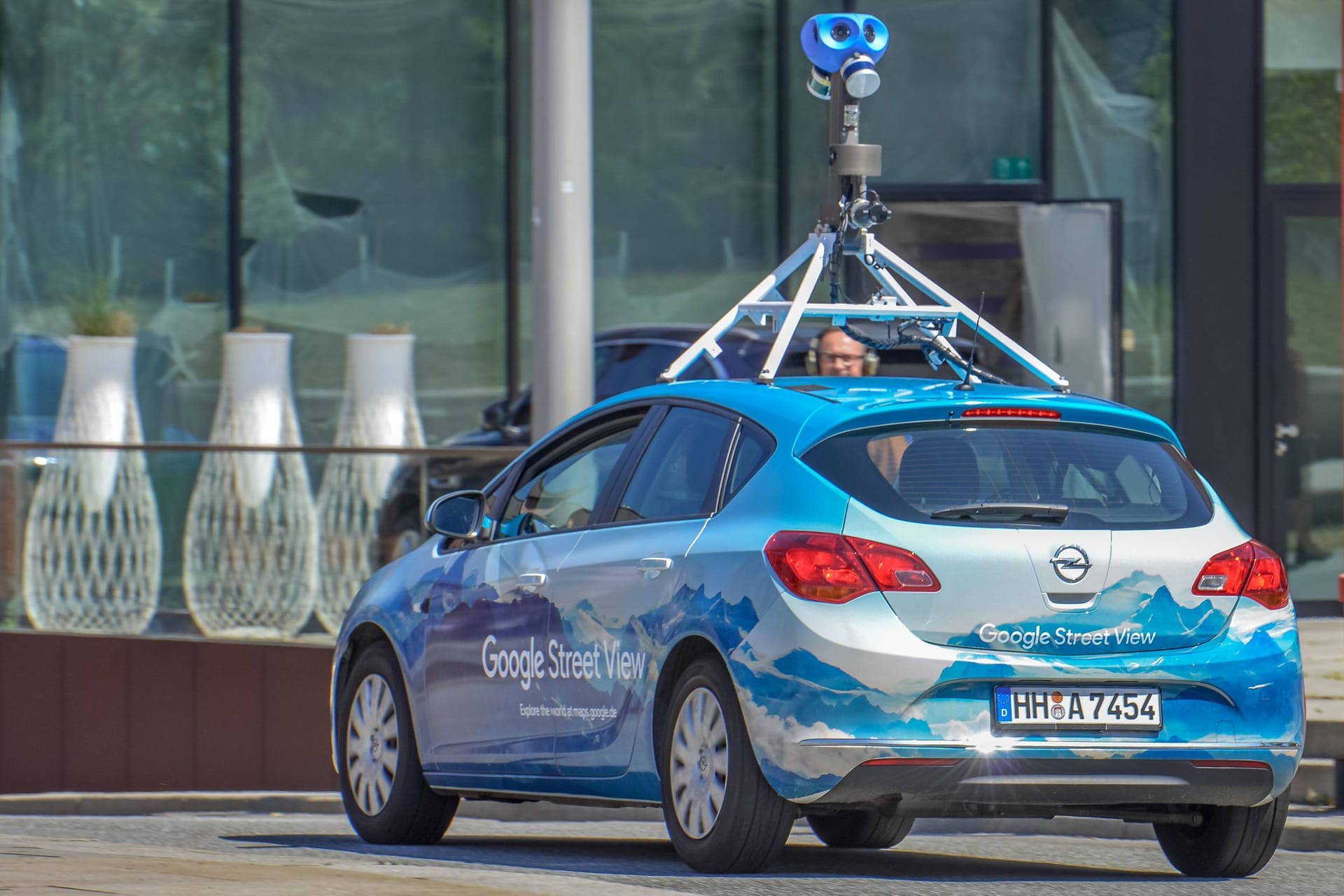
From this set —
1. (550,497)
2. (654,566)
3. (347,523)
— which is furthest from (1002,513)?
(347,523)

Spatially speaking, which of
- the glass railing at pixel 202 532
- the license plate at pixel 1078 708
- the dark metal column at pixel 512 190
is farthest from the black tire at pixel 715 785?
the dark metal column at pixel 512 190

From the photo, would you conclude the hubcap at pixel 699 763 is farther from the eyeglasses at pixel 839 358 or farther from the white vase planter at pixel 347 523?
the white vase planter at pixel 347 523

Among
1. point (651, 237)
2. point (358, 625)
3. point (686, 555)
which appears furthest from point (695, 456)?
point (651, 237)

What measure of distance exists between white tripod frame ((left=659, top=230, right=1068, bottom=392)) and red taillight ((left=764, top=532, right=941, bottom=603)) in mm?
1342

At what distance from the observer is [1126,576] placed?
6504 millimetres

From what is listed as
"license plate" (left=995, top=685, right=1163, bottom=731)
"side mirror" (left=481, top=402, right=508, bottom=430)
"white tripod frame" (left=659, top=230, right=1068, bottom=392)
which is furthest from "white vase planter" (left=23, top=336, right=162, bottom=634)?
"license plate" (left=995, top=685, right=1163, bottom=731)

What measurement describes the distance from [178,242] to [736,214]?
3698mm

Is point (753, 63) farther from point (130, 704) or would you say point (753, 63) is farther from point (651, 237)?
point (130, 704)

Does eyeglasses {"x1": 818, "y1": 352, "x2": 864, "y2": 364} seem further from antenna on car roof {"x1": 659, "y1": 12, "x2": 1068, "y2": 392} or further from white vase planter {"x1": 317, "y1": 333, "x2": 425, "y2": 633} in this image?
white vase planter {"x1": 317, "y1": 333, "x2": 425, "y2": 633}

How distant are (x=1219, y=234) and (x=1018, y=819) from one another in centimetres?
686

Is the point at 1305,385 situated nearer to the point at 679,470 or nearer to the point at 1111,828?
the point at 1111,828

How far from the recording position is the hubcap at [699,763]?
6.62 meters

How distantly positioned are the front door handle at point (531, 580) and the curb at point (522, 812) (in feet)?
7.55

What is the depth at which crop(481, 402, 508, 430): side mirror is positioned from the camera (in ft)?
49.9
